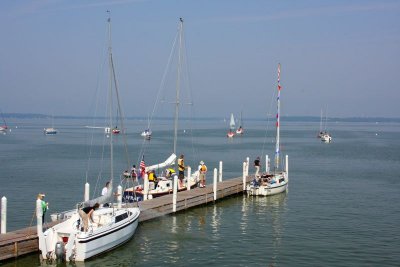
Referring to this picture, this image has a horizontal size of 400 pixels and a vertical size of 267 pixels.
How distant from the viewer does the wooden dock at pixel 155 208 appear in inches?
770

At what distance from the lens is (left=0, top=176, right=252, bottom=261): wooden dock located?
1956 centimetres

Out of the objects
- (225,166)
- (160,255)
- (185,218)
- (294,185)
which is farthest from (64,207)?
(225,166)

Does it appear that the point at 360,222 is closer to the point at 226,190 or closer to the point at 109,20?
the point at 226,190

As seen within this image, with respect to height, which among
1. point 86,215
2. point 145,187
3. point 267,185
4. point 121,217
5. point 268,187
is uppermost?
point 86,215

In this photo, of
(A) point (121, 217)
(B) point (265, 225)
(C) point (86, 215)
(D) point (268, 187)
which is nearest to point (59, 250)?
(C) point (86, 215)

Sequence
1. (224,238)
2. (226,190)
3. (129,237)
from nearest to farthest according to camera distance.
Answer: (129,237) → (224,238) → (226,190)

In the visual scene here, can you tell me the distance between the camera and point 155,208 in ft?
91.3

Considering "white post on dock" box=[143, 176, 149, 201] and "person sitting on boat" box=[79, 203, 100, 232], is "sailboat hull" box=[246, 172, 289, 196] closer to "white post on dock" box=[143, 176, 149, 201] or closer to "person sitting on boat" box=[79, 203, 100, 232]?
"white post on dock" box=[143, 176, 149, 201]

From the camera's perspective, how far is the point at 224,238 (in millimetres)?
24953

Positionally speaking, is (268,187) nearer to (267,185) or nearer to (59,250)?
(267,185)

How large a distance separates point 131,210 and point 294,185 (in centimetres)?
2335

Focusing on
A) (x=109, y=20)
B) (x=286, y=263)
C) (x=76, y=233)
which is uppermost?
(x=109, y=20)

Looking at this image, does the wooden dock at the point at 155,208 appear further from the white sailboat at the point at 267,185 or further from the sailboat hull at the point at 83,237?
the white sailboat at the point at 267,185

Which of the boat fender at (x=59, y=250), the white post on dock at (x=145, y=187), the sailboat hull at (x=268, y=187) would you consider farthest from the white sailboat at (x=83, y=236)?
the sailboat hull at (x=268, y=187)
